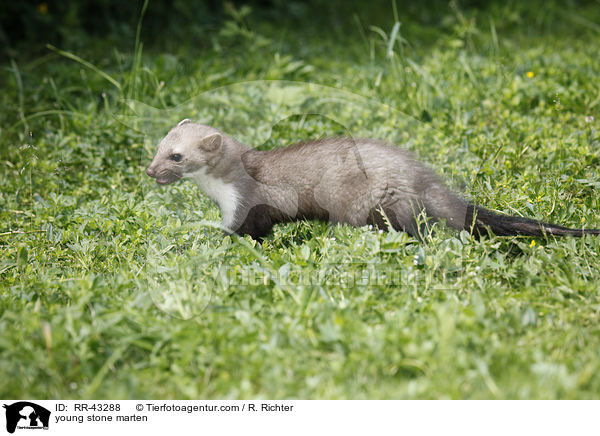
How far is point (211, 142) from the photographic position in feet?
12.4

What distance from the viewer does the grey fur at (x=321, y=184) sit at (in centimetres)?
335

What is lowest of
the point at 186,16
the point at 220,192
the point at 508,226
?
the point at 220,192

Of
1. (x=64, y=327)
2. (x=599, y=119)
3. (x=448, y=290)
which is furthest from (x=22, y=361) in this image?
(x=599, y=119)

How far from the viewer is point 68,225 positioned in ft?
12.9

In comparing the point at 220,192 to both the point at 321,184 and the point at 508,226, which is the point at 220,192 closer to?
the point at 321,184

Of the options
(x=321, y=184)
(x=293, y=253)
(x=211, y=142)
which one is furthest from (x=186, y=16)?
(x=293, y=253)

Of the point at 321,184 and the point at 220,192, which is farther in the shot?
the point at 220,192

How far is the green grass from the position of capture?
245cm
